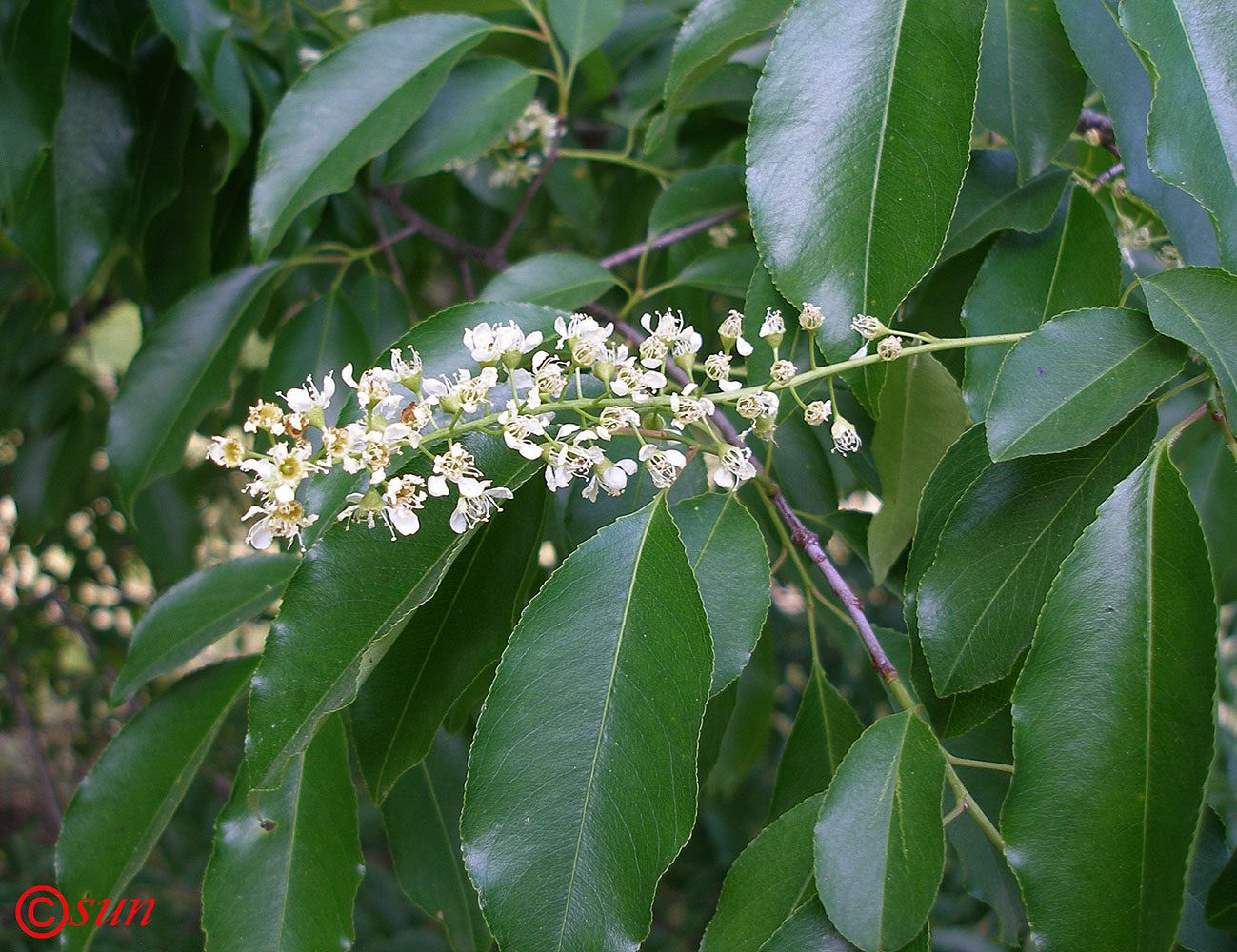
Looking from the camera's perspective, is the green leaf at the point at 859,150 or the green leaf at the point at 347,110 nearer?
the green leaf at the point at 859,150

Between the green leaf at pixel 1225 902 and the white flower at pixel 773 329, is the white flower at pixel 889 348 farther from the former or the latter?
the green leaf at pixel 1225 902

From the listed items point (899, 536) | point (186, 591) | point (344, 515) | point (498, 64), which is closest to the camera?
point (344, 515)

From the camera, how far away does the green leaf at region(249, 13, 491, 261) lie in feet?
3.21

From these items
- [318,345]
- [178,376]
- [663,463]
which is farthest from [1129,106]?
[178,376]

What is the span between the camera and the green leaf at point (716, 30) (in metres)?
0.84

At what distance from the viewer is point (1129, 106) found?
801 mm

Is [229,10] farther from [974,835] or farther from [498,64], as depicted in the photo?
[974,835]

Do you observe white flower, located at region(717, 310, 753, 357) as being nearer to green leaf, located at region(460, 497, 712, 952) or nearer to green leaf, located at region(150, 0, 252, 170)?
green leaf, located at region(460, 497, 712, 952)

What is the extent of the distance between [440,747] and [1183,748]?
0.72 meters

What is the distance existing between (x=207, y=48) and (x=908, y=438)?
0.90 metres

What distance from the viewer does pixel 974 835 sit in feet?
2.98

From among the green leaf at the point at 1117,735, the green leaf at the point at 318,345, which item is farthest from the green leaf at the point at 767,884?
the green leaf at the point at 318,345

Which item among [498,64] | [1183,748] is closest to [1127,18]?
[1183,748]

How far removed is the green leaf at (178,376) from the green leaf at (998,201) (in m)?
0.83
